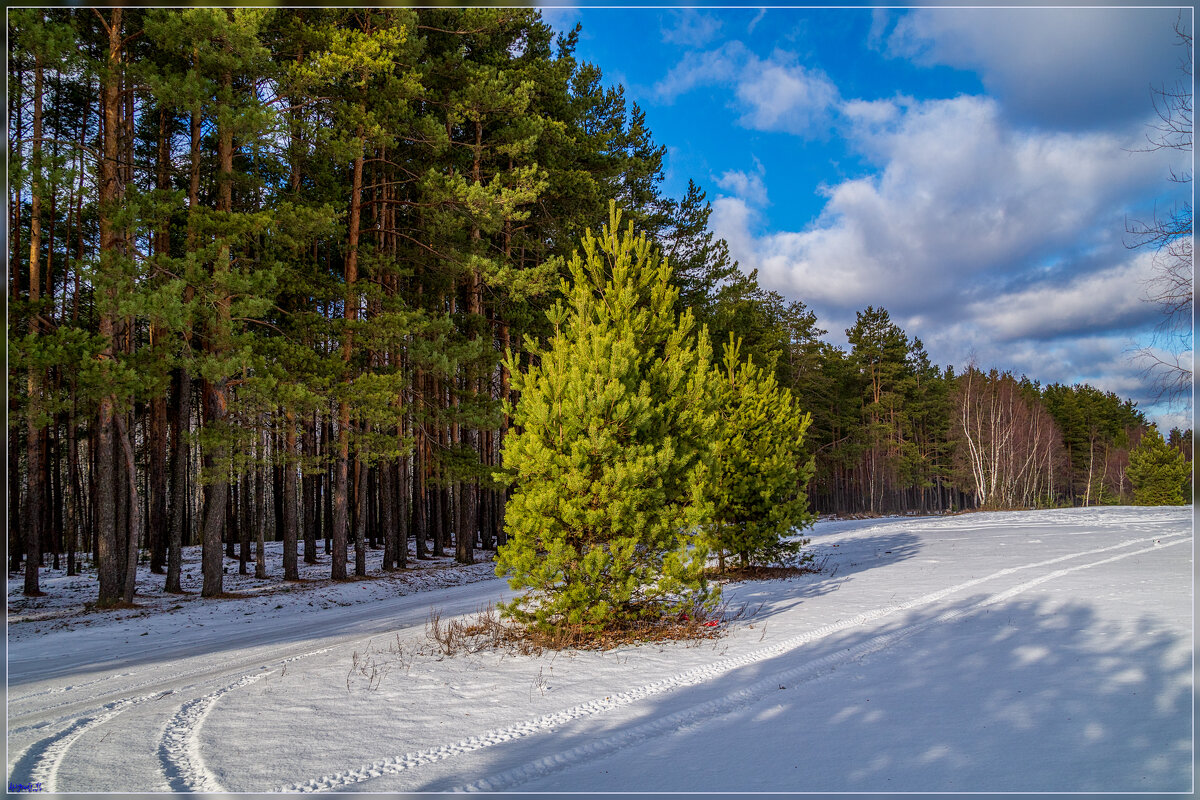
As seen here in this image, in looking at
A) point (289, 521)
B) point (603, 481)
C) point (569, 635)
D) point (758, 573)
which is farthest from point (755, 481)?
point (289, 521)

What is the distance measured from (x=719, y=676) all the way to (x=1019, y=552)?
506 inches

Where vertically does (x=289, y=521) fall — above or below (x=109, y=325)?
below

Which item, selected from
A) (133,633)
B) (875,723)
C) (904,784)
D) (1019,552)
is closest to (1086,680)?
(875,723)

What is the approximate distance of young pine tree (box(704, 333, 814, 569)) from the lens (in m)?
13.1

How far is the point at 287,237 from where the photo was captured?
545 inches

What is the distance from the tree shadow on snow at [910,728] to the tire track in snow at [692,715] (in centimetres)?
2

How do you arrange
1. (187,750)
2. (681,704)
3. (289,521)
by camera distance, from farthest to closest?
(289,521), (681,704), (187,750)

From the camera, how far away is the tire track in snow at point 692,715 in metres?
4.14

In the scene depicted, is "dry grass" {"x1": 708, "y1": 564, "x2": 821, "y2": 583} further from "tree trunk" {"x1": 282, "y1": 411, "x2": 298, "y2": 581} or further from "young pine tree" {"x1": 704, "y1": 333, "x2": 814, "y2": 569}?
"tree trunk" {"x1": 282, "y1": 411, "x2": 298, "y2": 581}

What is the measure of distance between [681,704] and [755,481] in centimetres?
799

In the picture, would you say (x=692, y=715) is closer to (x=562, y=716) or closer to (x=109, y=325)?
(x=562, y=716)

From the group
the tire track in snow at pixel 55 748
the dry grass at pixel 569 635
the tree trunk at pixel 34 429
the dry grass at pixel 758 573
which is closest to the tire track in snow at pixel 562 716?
the dry grass at pixel 569 635

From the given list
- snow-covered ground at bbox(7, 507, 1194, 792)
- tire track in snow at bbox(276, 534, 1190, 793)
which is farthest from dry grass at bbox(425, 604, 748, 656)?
tire track in snow at bbox(276, 534, 1190, 793)

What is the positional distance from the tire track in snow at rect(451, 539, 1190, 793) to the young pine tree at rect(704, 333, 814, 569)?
4.61m
